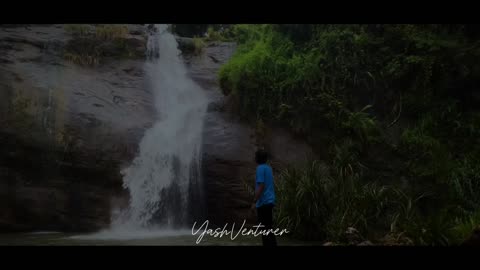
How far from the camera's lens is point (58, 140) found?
10.1 m

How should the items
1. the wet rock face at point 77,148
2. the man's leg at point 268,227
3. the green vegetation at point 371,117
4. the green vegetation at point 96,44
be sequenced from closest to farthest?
the man's leg at point 268,227, the green vegetation at point 371,117, the wet rock face at point 77,148, the green vegetation at point 96,44

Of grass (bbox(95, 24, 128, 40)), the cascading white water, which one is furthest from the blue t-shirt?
grass (bbox(95, 24, 128, 40))

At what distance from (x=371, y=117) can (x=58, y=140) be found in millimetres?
7118

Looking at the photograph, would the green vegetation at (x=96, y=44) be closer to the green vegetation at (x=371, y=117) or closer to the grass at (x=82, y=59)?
the grass at (x=82, y=59)

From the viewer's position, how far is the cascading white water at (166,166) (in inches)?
383

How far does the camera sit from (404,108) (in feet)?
34.0

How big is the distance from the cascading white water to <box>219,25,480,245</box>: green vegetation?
1348 mm

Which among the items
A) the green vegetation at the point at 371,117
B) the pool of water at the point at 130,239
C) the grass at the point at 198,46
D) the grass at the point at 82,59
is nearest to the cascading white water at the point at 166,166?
the pool of water at the point at 130,239

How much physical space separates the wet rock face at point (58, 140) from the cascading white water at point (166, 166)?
0.31 metres

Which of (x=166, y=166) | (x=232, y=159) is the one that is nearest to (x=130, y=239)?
(x=166, y=166)

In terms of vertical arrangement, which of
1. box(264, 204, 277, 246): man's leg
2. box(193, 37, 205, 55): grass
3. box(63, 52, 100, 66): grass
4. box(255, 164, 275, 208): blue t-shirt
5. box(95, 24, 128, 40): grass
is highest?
box(95, 24, 128, 40): grass

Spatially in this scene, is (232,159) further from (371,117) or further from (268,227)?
(268,227)

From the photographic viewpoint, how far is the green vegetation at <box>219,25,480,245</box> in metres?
7.88

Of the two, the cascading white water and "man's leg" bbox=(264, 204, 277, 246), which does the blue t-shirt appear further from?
the cascading white water
